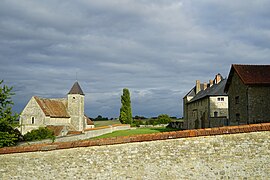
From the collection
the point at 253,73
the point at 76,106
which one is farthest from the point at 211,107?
the point at 76,106

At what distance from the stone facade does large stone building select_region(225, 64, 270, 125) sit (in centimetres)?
1350

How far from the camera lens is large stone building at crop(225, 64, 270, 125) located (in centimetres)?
2178

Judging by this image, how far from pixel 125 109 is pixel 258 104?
157 feet

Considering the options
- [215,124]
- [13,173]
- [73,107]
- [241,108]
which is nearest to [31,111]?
[73,107]

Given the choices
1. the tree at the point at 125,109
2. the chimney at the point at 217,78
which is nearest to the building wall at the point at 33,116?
the tree at the point at 125,109

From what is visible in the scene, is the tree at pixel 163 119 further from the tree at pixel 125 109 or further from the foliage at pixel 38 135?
the foliage at pixel 38 135

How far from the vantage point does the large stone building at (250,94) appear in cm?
2178

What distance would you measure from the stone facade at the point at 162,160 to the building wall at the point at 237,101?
14.0 m

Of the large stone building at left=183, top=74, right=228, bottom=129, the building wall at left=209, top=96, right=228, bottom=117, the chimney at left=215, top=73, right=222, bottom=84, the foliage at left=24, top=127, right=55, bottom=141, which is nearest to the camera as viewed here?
the foliage at left=24, top=127, right=55, bottom=141

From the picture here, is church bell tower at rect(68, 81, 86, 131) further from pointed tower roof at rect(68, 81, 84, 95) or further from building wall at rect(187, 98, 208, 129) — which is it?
building wall at rect(187, 98, 208, 129)

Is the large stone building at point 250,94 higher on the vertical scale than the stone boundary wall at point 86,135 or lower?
higher

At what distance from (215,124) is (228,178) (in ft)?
79.2

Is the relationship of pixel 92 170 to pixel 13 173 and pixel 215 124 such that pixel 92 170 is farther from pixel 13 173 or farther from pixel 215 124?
pixel 215 124

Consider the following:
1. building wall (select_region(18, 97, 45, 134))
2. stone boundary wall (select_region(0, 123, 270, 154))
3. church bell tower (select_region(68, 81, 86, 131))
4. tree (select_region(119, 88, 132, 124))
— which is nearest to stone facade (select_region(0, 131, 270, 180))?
stone boundary wall (select_region(0, 123, 270, 154))
